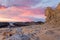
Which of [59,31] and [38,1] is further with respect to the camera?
[38,1]

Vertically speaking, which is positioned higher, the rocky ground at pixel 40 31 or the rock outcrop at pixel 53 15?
the rock outcrop at pixel 53 15

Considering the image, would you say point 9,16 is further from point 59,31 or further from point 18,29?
point 59,31

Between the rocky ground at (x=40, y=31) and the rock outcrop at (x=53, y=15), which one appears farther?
the rock outcrop at (x=53, y=15)

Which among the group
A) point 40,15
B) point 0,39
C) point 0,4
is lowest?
point 0,39

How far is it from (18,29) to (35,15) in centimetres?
25

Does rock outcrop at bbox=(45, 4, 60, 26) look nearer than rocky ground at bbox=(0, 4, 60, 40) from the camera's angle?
No

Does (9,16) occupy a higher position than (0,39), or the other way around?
(9,16)

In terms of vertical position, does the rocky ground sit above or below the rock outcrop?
below

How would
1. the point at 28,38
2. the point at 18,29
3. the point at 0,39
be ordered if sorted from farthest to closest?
the point at 18,29, the point at 0,39, the point at 28,38

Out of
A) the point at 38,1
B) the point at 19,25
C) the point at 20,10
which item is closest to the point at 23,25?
the point at 19,25

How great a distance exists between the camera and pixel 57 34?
1.50 metres

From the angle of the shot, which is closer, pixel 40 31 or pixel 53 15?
pixel 40 31

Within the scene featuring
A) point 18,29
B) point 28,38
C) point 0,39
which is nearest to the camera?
point 28,38

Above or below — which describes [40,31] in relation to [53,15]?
below
